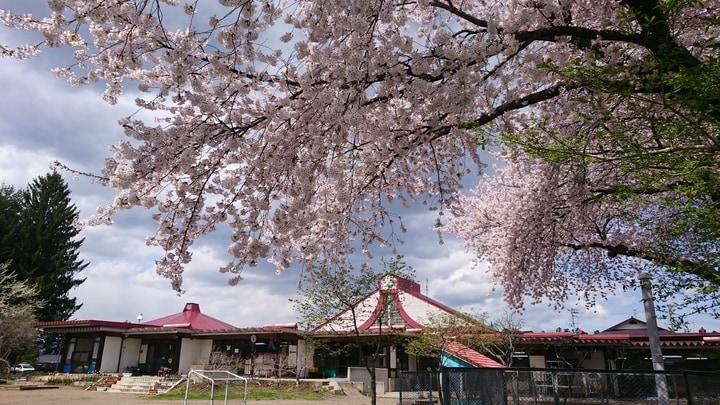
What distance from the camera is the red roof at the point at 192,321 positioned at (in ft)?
90.1

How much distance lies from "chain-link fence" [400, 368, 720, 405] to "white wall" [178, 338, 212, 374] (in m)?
21.0

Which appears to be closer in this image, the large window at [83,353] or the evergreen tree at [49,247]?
the large window at [83,353]

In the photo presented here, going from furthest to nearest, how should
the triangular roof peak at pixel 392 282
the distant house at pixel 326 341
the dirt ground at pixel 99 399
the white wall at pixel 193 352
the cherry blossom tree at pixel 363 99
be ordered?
the white wall at pixel 193 352 → the distant house at pixel 326 341 → the triangular roof peak at pixel 392 282 → the dirt ground at pixel 99 399 → the cherry blossom tree at pixel 363 99

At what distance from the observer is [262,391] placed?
19734mm

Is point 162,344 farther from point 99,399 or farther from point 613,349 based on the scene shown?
point 613,349

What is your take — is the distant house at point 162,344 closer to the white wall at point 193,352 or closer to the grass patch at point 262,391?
the white wall at point 193,352

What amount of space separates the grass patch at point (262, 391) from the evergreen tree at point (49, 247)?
2262 centimetres

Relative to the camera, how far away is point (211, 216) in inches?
254

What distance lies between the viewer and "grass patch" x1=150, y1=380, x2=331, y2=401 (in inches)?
737

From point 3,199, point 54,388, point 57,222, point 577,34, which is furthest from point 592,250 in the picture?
point 3,199

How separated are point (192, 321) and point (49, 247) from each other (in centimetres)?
1938

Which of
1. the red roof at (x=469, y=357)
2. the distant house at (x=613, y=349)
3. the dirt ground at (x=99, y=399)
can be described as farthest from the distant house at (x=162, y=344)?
the distant house at (x=613, y=349)

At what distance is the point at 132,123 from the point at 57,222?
41.4 m

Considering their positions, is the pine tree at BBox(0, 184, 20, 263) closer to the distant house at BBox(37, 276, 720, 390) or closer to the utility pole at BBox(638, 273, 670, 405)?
the distant house at BBox(37, 276, 720, 390)
